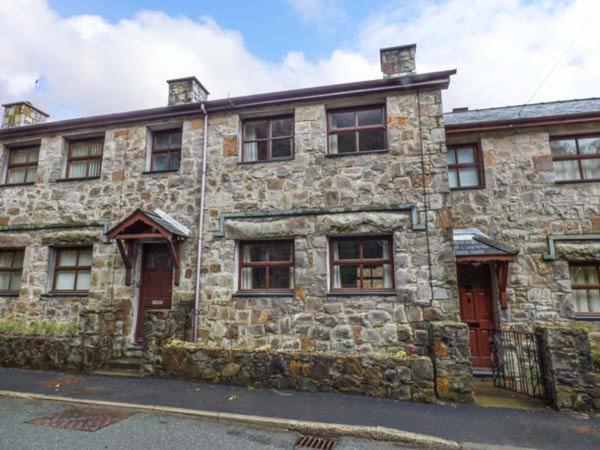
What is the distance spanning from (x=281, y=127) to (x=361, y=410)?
6483 mm

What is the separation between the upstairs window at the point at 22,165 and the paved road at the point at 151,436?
761cm

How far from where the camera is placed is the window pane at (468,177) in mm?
9660

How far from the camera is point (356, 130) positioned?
28.9ft

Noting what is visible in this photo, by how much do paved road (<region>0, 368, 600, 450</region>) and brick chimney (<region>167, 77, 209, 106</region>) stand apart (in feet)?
22.6

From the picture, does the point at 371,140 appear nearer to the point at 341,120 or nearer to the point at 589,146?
the point at 341,120

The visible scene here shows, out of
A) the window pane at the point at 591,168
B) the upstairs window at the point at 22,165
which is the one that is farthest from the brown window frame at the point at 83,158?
the window pane at the point at 591,168

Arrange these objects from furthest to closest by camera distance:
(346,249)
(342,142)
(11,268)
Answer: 1. (11,268)
2. (342,142)
3. (346,249)

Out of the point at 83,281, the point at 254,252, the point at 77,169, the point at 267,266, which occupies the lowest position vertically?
the point at 83,281

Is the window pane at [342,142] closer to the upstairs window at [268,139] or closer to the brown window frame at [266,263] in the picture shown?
the upstairs window at [268,139]

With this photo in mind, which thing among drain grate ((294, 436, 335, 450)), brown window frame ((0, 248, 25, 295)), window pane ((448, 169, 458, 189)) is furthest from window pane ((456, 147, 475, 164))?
brown window frame ((0, 248, 25, 295))

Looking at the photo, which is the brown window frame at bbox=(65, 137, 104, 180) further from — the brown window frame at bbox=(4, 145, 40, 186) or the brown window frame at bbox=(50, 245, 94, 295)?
the brown window frame at bbox=(50, 245, 94, 295)

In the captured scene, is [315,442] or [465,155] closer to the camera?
[315,442]

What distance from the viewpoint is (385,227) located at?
811cm

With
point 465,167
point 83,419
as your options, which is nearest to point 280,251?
point 83,419
